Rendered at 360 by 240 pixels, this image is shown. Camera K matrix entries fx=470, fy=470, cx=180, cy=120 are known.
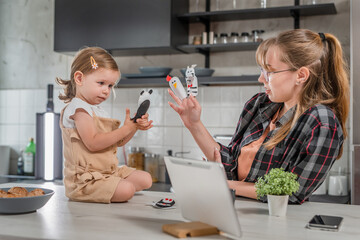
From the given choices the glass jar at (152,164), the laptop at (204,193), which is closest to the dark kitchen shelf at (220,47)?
the glass jar at (152,164)

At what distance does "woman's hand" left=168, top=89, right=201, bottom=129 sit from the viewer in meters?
1.66

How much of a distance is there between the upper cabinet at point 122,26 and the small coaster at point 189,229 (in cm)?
232

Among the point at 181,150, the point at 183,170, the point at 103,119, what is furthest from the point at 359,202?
the point at 183,170

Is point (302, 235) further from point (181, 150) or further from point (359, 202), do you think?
point (181, 150)

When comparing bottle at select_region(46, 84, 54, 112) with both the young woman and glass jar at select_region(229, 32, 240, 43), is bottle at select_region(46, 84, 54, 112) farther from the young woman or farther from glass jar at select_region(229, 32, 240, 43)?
the young woman

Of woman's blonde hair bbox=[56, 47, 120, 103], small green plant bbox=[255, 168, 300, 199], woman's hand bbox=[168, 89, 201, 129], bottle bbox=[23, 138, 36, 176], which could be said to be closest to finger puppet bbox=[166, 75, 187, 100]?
Answer: woman's hand bbox=[168, 89, 201, 129]

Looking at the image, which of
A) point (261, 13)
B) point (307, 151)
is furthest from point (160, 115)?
point (307, 151)

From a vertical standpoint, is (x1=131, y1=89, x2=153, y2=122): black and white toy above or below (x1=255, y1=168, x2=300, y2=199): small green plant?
above

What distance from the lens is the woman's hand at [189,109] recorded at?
1.66m

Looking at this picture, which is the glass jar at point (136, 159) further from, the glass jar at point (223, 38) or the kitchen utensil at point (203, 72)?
the glass jar at point (223, 38)

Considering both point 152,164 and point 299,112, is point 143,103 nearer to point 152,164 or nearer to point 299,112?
point 299,112

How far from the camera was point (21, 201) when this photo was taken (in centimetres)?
130

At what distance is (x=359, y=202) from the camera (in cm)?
266

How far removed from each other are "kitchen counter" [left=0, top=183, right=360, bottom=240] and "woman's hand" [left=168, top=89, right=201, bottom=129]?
361mm
